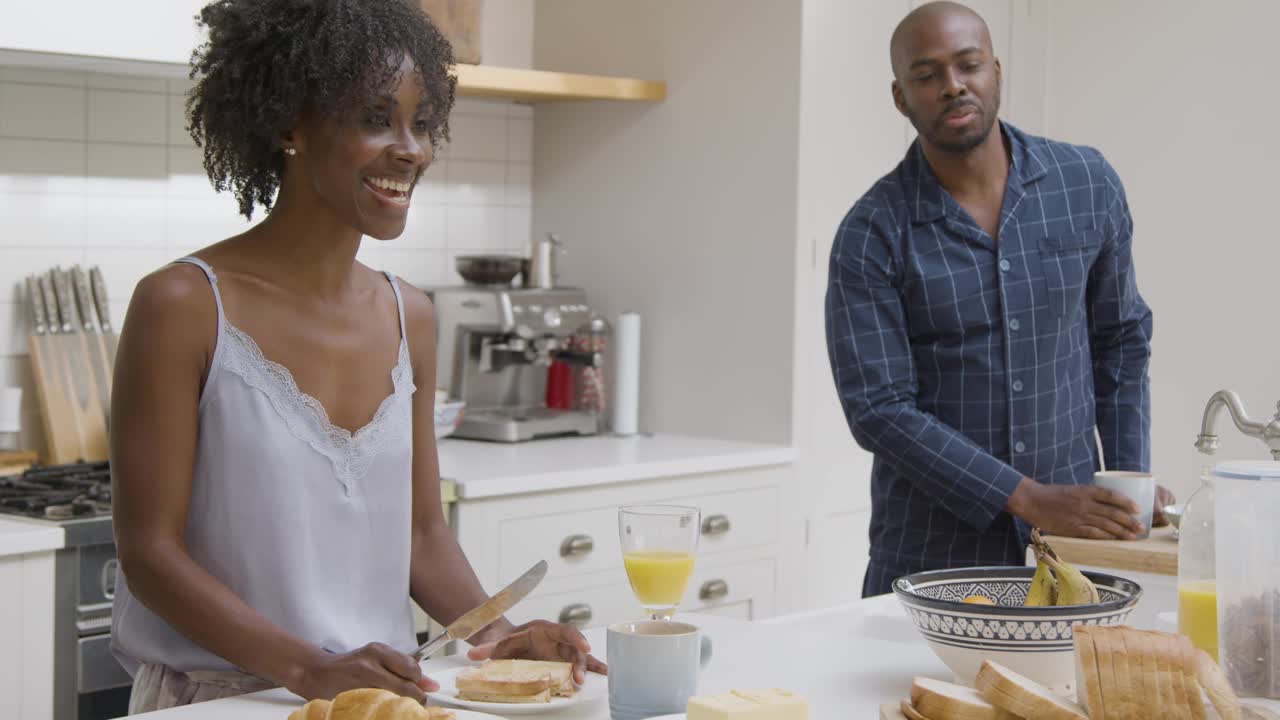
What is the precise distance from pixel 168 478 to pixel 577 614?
5.46 ft

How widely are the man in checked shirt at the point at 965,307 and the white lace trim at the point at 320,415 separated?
2.65 ft

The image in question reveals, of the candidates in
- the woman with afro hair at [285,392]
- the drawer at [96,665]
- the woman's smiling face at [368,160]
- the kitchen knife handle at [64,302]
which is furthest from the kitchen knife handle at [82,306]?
the woman's smiling face at [368,160]

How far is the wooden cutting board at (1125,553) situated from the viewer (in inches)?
72.4

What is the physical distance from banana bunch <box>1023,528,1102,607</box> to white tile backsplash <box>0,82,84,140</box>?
2389 mm

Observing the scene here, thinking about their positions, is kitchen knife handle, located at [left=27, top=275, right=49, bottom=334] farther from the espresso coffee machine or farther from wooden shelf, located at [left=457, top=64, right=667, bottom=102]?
wooden shelf, located at [left=457, top=64, right=667, bottom=102]

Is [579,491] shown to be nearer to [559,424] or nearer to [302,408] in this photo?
[559,424]

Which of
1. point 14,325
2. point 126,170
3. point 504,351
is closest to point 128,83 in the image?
point 126,170

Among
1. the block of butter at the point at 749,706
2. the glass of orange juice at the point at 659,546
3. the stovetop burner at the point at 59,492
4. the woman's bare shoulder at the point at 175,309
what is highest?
the woman's bare shoulder at the point at 175,309

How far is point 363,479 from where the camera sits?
1.58 m

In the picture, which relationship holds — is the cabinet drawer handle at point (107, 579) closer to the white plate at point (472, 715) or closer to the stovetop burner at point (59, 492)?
the stovetop burner at point (59, 492)

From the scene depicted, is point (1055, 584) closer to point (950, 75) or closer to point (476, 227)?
point (950, 75)

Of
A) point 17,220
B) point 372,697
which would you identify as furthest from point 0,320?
point 372,697

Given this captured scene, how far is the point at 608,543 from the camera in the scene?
3.09 meters

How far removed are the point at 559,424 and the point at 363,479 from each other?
6.46 feet
